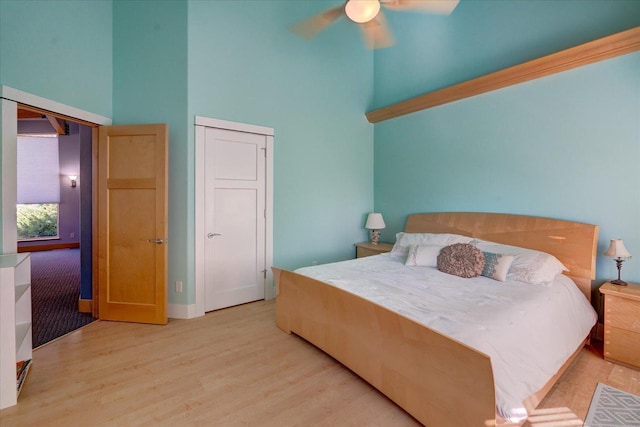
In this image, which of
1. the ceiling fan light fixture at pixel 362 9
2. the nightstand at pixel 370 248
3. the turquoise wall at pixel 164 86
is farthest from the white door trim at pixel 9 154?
the nightstand at pixel 370 248

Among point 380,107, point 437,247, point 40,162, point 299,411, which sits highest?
point 380,107

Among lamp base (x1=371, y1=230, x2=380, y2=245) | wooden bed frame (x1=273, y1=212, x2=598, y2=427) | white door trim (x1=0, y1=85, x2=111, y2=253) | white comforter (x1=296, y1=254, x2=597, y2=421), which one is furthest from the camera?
lamp base (x1=371, y1=230, x2=380, y2=245)

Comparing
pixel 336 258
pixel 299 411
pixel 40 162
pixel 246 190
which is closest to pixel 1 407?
pixel 299 411

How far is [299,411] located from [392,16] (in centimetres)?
537

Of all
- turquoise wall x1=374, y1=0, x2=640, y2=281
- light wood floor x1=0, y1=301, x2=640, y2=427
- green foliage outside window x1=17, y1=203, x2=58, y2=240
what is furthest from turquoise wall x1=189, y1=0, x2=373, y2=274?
green foliage outside window x1=17, y1=203, x2=58, y2=240

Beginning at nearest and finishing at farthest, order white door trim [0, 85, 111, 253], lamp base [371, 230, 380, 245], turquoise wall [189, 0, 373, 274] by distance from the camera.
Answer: white door trim [0, 85, 111, 253] → turquoise wall [189, 0, 373, 274] → lamp base [371, 230, 380, 245]

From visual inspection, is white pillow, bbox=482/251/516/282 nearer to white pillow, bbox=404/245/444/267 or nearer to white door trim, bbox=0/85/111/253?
white pillow, bbox=404/245/444/267

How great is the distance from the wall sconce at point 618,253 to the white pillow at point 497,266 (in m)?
0.70

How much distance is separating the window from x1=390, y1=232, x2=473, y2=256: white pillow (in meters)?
9.45

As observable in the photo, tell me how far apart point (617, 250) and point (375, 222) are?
2.70 metres

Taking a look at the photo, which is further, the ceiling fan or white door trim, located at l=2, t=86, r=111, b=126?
white door trim, located at l=2, t=86, r=111, b=126

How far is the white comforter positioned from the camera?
160 cm

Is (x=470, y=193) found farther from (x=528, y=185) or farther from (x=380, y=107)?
(x=380, y=107)

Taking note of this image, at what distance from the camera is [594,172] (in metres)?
2.83
